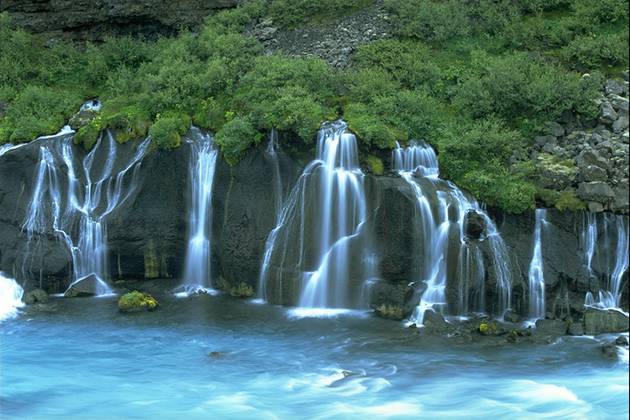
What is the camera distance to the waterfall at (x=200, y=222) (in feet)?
58.4

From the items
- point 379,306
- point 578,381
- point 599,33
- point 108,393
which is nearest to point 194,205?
point 379,306

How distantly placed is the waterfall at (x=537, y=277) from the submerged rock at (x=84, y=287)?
10240 millimetres

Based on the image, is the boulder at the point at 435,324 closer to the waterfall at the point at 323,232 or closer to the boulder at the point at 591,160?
the waterfall at the point at 323,232

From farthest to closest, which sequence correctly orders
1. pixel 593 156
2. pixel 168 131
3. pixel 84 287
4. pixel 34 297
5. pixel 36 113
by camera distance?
pixel 36 113, pixel 168 131, pixel 84 287, pixel 34 297, pixel 593 156

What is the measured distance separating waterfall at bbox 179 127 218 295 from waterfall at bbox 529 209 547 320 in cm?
760

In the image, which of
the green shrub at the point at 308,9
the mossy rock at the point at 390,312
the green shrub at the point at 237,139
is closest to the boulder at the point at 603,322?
the mossy rock at the point at 390,312

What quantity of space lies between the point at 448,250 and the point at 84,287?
8.83 metres

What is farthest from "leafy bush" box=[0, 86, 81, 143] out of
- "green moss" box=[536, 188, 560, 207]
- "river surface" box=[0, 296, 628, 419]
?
"green moss" box=[536, 188, 560, 207]

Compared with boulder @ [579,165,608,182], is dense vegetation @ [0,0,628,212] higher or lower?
higher

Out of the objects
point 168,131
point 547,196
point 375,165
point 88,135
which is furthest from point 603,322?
point 88,135

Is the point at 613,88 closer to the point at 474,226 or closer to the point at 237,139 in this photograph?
the point at 474,226

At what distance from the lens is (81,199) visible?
60.3 ft

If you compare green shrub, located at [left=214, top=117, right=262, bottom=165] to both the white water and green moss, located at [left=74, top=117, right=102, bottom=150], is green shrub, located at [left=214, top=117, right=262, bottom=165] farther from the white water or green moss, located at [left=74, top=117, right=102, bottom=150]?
the white water

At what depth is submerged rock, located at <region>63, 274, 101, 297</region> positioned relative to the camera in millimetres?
17375
